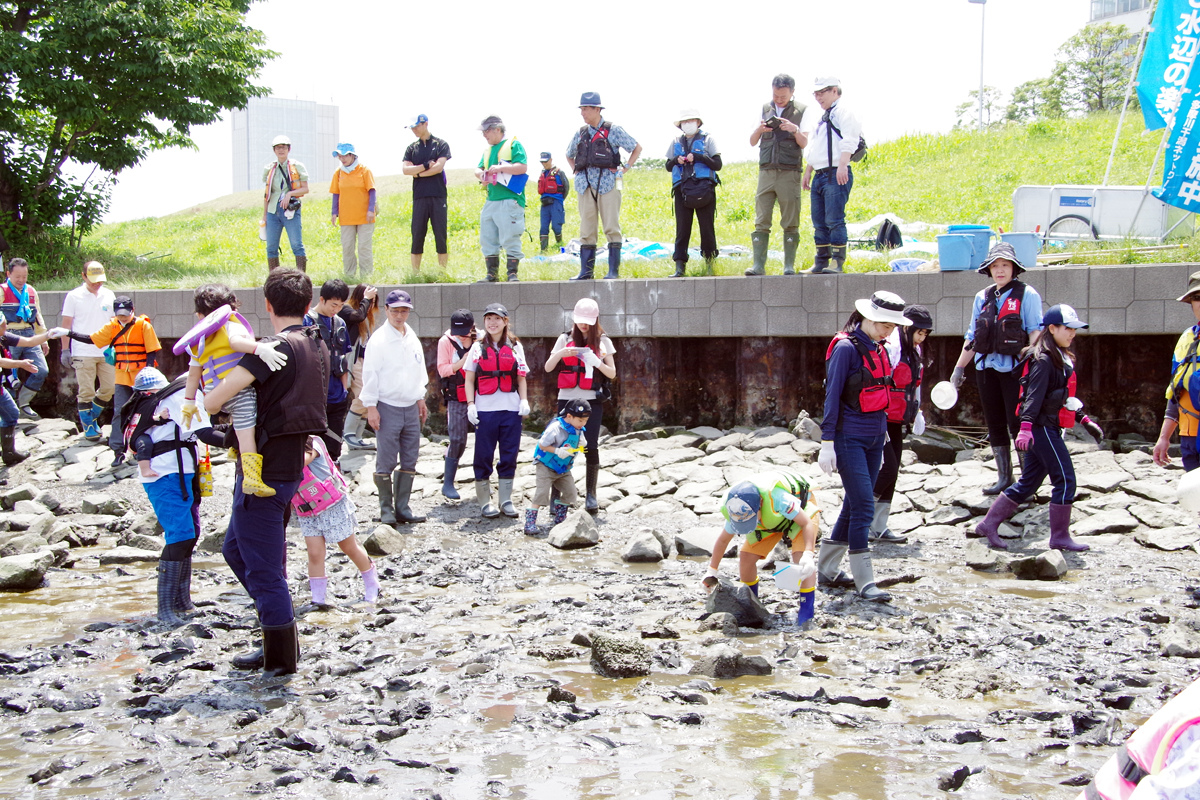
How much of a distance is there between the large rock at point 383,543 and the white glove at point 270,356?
3348mm

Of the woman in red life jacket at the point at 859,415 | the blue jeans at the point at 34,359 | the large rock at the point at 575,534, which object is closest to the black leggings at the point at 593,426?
the large rock at the point at 575,534

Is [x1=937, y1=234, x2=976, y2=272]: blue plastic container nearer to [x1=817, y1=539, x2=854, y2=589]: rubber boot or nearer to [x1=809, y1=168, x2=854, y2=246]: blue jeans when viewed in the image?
[x1=809, y1=168, x2=854, y2=246]: blue jeans

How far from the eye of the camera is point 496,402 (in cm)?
877

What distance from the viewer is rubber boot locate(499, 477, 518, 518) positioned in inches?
350

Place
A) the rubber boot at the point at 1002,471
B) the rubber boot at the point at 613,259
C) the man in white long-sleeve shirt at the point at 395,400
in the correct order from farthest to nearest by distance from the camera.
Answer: the rubber boot at the point at 613,259
the man in white long-sleeve shirt at the point at 395,400
the rubber boot at the point at 1002,471

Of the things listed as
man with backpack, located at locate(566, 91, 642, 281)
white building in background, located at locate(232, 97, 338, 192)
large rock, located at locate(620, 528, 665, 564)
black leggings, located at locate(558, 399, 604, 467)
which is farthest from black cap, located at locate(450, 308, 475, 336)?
white building in background, located at locate(232, 97, 338, 192)

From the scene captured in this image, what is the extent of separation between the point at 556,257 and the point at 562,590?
869 cm

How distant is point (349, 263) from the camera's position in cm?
1357

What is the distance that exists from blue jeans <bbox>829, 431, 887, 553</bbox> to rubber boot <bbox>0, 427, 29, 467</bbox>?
10.5 m

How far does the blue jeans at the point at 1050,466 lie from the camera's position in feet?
22.9

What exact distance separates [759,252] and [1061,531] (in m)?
4.61

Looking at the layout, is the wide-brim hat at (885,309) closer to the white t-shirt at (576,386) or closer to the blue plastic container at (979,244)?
the white t-shirt at (576,386)

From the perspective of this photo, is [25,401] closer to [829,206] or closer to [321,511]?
[321,511]

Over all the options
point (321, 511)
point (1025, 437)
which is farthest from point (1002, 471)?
point (321, 511)
